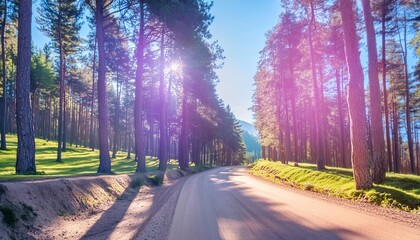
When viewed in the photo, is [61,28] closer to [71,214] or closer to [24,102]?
[24,102]

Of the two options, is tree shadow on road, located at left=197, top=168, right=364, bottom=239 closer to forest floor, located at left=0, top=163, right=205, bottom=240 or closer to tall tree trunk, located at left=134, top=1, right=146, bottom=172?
forest floor, located at left=0, top=163, right=205, bottom=240

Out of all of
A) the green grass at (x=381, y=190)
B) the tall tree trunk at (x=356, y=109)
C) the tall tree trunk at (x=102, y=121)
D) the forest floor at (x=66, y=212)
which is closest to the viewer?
the forest floor at (x=66, y=212)

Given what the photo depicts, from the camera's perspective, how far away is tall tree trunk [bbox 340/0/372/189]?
11.1 m

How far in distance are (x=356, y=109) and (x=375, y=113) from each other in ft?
4.78

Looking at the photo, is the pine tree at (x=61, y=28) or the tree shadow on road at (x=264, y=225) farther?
the pine tree at (x=61, y=28)

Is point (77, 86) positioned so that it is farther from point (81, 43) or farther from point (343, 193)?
point (343, 193)

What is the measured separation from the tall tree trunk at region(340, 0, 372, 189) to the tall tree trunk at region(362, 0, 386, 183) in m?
0.70

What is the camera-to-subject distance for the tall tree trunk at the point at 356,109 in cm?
1115

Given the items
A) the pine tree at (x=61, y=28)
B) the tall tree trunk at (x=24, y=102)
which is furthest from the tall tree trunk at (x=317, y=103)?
the pine tree at (x=61, y=28)

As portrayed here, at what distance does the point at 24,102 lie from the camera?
1248 cm

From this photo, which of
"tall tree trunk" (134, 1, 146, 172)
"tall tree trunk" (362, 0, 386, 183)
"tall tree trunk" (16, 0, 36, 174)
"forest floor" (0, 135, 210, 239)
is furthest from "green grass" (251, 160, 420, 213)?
"tall tree trunk" (16, 0, 36, 174)

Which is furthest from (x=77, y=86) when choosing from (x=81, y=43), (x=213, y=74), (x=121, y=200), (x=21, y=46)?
(x=121, y=200)

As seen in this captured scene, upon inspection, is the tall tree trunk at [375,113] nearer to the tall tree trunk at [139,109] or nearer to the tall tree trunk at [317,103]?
the tall tree trunk at [317,103]

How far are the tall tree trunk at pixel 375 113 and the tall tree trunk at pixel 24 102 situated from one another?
14062 mm
